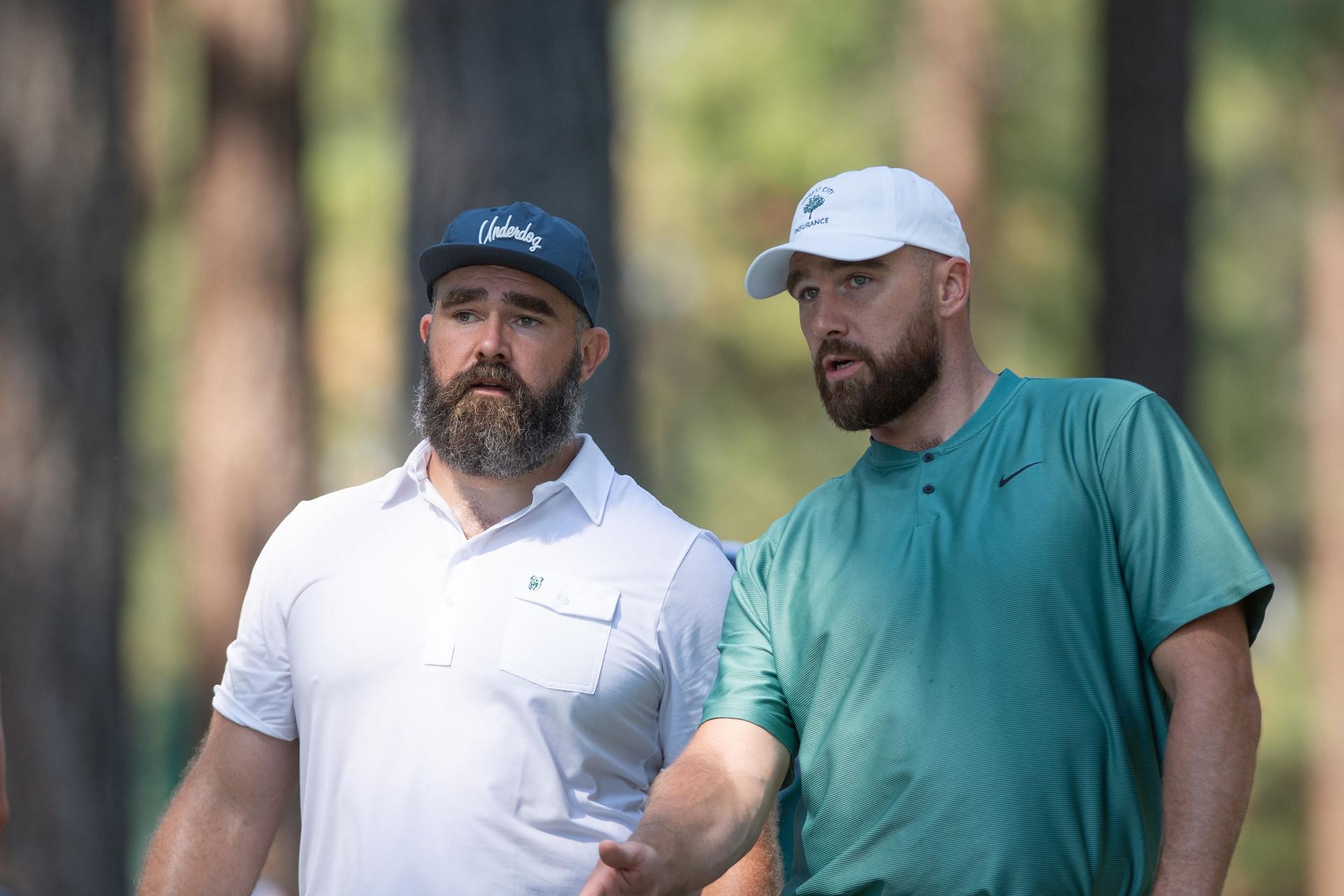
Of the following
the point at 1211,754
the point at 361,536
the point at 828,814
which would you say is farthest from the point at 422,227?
the point at 1211,754

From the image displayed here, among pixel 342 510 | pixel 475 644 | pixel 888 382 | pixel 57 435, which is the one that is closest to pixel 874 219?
pixel 888 382

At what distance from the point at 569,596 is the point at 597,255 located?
2.80 m

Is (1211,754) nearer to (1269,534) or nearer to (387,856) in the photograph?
(387,856)

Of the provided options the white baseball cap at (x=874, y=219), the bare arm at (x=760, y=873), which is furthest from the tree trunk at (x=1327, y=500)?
the bare arm at (x=760, y=873)

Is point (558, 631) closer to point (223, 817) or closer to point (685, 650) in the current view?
point (685, 650)

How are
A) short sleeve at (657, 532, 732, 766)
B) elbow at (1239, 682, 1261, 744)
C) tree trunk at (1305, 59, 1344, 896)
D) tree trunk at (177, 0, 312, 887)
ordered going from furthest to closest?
tree trunk at (1305, 59, 1344, 896)
tree trunk at (177, 0, 312, 887)
short sleeve at (657, 532, 732, 766)
elbow at (1239, 682, 1261, 744)

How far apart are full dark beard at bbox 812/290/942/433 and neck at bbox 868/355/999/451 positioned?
2 centimetres

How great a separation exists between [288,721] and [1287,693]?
21.4 meters

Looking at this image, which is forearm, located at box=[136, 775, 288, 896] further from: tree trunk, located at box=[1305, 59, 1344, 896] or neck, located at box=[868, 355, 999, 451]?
tree trunk, located at box=[1305, 59, 1344, 896]

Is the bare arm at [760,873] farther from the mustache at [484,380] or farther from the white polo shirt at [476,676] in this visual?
the mustache at [484,380]

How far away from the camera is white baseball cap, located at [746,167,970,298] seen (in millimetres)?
3523

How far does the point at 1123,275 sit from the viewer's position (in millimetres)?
9141

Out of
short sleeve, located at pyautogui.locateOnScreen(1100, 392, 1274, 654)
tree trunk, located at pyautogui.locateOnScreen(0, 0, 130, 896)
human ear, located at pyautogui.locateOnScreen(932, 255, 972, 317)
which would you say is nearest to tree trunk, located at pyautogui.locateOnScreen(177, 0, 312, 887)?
tree trunk, located at pyautogui.locateOnScreen(0, 0, 130, 896)

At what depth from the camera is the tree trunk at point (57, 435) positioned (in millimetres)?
7191
